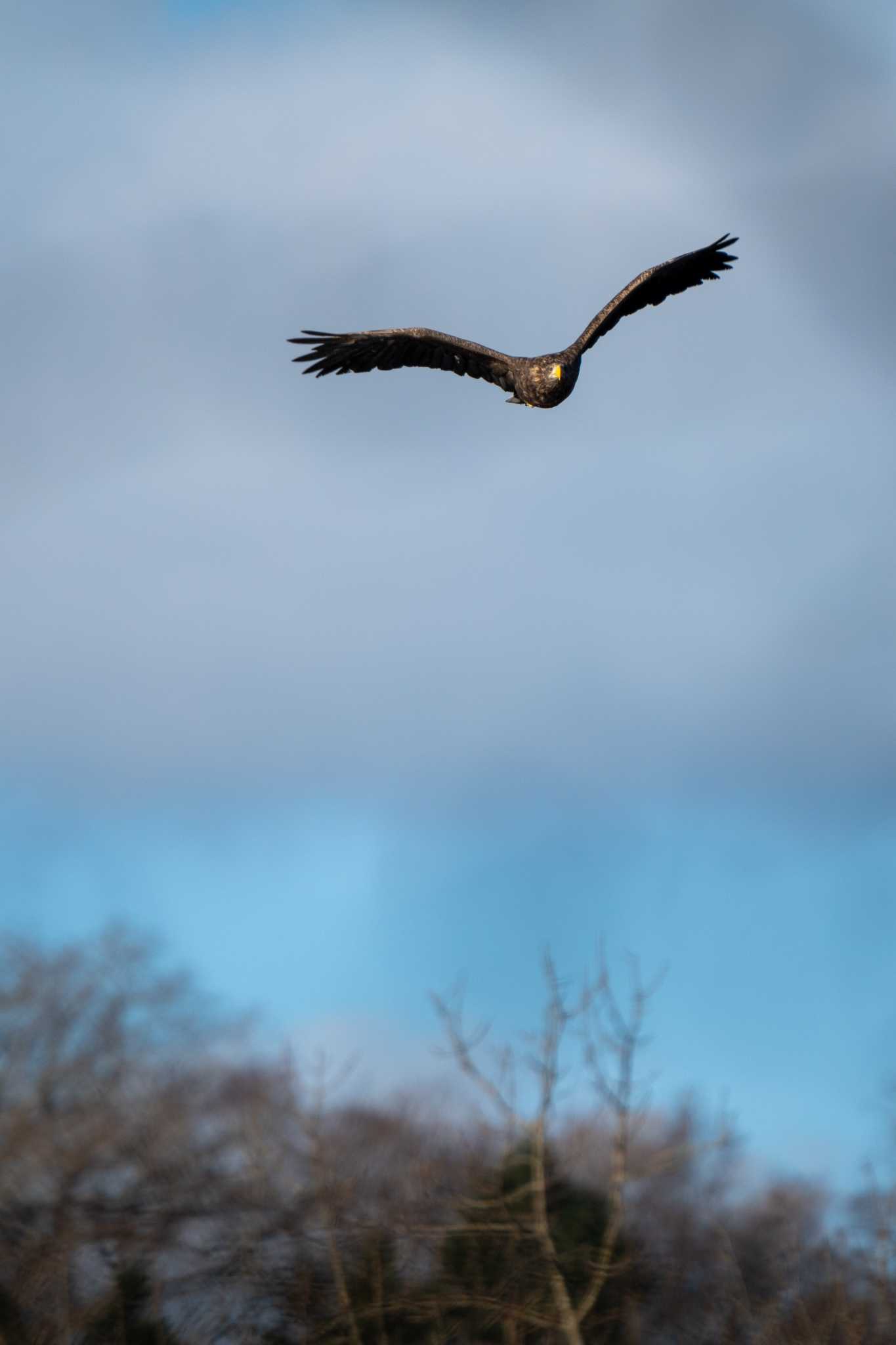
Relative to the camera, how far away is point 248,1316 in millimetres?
8484

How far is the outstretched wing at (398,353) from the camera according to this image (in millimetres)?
11539

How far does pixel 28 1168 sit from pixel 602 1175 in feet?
44.8

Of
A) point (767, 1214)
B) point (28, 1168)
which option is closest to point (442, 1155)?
point (28, 1168)

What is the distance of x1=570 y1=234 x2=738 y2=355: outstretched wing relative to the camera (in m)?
11.0

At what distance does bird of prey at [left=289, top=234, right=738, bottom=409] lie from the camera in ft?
36.7

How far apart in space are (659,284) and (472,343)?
1.65 metres

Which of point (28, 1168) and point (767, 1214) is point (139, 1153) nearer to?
point (28, 1168)

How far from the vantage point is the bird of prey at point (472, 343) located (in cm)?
1117

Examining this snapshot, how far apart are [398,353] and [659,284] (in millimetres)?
2059

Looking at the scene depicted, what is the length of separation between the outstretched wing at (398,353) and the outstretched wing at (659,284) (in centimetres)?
79

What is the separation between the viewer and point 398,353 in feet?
39.5

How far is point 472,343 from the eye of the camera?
11289 mm

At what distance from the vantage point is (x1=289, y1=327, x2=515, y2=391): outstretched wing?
37.9ft

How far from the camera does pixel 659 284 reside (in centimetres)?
1188
